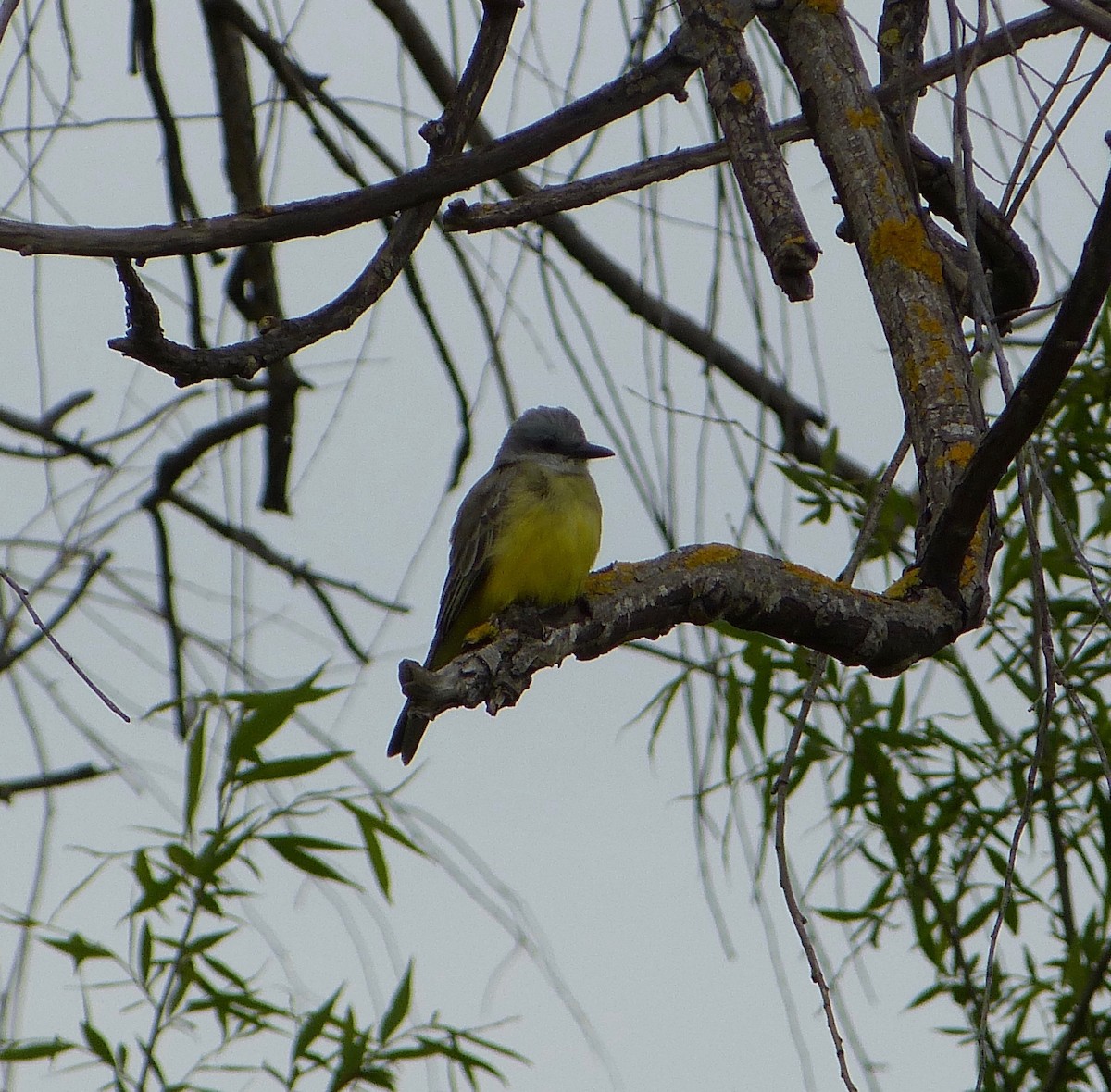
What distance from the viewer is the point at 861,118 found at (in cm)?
232

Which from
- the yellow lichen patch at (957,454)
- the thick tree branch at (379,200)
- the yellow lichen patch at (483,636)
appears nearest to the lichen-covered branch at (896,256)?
the yellow lichen patch at (957,454)

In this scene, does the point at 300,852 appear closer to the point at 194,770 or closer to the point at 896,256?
the point at 194,770

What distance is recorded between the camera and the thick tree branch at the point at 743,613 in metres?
2.00

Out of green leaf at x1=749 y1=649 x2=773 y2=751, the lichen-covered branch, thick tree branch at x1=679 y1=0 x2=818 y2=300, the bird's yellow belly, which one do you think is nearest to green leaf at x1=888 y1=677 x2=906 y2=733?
green leaf at x1=749 y1=649 x2=773 y2=751

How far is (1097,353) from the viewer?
3521 millimetres

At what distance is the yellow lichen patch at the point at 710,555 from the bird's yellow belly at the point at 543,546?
4.63ft

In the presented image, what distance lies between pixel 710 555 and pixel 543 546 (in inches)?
65.7

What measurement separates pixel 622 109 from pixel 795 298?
531mm

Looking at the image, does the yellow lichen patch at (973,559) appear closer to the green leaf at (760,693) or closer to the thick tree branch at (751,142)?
the thick tree branch at (751,142)

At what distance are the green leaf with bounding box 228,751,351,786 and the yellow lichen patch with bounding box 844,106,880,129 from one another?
1.67 meters

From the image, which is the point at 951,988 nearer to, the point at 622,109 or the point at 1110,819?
the point at 1110,819

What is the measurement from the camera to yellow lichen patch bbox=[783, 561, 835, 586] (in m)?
2.04

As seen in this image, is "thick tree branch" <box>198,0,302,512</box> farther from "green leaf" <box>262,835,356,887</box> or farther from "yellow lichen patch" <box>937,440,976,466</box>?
"yellow lichen patch" <box>937,440,976,466</box>

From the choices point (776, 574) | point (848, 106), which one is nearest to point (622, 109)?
point (848, 106)
